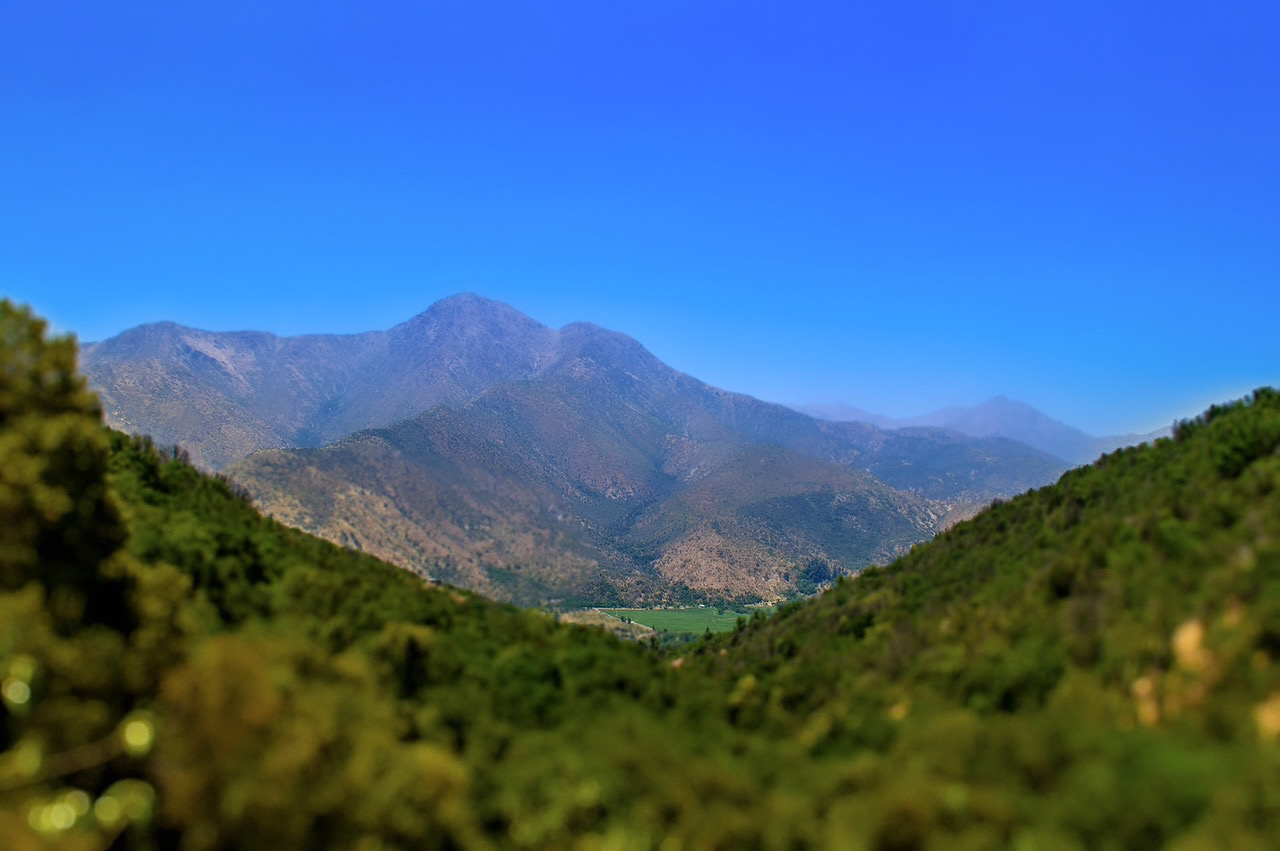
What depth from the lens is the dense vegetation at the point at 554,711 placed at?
24188mm

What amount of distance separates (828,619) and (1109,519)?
38.0 m

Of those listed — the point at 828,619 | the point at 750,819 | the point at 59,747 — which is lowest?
the point at 828,619

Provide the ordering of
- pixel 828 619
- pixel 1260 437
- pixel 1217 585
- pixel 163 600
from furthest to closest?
pixel 828 619 < pixel 1260 437 < pixel 1217 585 < pixel 163 600

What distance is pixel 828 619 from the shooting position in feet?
325

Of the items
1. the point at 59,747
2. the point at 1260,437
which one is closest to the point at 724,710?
the point at 59,747

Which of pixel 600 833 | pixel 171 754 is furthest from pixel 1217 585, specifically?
pixel 171 754

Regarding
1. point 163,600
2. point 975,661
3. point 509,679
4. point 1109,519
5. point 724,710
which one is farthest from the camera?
point 1109,519

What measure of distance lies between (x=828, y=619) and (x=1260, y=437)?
167 feet

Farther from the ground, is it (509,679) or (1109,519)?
(1109,519)

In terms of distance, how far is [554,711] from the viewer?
4831 centimetres

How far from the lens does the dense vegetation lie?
79.4ft

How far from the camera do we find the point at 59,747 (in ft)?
82.9

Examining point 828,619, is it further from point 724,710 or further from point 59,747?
point 59,747

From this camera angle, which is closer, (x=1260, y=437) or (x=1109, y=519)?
(x=1260, y=437)
